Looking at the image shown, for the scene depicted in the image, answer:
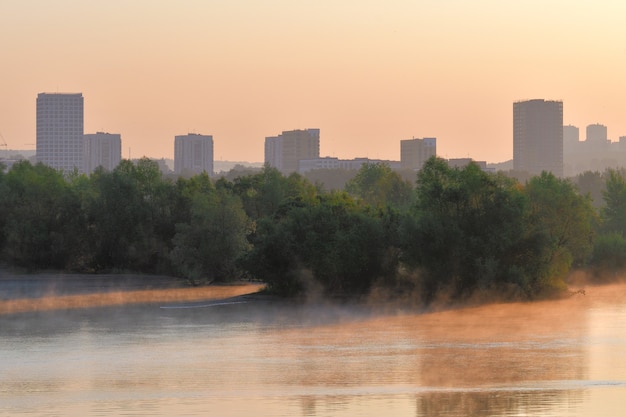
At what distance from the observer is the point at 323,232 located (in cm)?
6569

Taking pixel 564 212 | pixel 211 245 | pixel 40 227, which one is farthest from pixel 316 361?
pixel 40 227

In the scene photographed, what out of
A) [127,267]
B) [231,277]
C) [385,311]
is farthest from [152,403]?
[127,267]

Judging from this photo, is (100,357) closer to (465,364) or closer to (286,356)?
(286,356)

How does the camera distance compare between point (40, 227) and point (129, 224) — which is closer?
point (129, 224)

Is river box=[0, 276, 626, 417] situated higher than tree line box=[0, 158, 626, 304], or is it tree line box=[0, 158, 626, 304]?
tree line box=[0, 158, 626, 304]

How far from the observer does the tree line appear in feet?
201

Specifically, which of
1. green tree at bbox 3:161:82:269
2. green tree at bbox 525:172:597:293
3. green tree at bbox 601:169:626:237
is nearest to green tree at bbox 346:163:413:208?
green tree at bbox 601:169:626:237

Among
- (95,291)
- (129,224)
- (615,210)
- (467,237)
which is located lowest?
(95,291)

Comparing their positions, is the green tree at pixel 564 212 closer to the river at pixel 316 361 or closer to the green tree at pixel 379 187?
the river at pixel 316 361

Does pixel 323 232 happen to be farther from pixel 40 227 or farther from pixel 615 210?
pixel 615 210

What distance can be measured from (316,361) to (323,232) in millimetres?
29089

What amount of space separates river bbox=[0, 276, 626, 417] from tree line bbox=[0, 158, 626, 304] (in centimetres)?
393

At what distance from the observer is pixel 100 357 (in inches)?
1529

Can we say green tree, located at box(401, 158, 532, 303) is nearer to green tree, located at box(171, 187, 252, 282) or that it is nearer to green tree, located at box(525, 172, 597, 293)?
green tree, located at box(525, 172, 597, 293)
